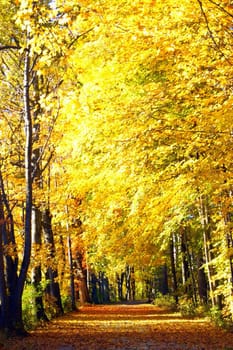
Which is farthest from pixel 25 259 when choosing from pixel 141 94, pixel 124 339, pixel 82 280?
pixel 82 280

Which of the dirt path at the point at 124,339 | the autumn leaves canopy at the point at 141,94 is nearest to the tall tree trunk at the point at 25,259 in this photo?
the dirt path at the point at 124,339

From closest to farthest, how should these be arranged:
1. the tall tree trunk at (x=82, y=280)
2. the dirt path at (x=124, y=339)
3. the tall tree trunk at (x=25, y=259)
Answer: the dirt path at (x=124, y=339)
the tall tree trunk at (x=25, y=259)
the tall tree trunk at (x=82, y=280)

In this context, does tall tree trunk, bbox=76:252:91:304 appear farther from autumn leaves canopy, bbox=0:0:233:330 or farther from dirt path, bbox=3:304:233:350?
autumn leaves canopy, bbox=0:0:233:330

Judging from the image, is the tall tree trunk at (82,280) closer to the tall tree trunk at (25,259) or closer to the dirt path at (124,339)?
the dirt path at (124,339)

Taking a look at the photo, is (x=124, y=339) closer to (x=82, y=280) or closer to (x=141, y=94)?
(x=141, y=94)

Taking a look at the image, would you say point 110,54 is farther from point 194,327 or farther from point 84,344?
point 194,327

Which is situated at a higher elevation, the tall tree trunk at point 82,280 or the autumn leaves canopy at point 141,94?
the autumn leaves canopy at point 141,94

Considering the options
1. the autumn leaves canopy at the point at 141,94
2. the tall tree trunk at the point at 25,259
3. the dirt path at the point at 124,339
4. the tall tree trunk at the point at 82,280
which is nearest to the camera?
the autumn leaves canopy at the point at 141,94

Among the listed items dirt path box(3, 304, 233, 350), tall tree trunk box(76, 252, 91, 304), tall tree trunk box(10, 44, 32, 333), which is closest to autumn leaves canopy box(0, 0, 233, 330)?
tall tree trunk box(10, 44, 32, 333)

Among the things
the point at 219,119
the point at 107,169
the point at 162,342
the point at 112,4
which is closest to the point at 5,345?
the point at 162,342

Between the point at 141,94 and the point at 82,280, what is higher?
the point at 141,94

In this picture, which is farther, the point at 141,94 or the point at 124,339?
the point at 124,339

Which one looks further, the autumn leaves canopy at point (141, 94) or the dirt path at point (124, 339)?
the dirt path at point (124, 339)

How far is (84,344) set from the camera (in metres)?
10.9
